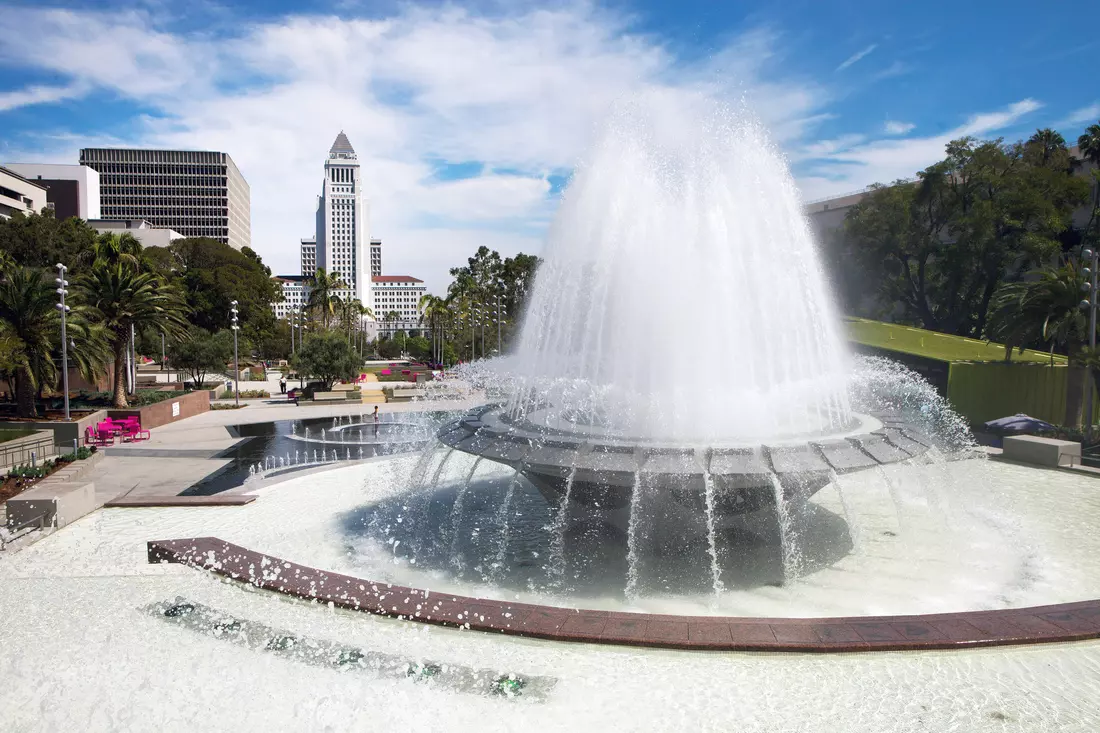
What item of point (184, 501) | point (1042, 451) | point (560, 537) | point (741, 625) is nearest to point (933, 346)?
point (1042, 451)

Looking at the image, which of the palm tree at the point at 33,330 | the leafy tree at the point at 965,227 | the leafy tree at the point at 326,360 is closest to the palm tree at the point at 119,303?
the palm tree at the point at 33,330

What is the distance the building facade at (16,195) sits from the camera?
62.7 m

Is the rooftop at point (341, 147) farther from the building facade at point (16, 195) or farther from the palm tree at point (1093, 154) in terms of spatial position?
the palm tree at point (1093, 154)

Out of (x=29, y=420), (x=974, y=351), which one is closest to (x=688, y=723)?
(x=29, y=420)

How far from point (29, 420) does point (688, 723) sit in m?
27.4

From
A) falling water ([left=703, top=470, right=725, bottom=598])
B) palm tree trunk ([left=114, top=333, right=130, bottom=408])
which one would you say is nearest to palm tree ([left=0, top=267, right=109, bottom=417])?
palm tree trunk ([left=114, top=333, right=130, bottom=408])

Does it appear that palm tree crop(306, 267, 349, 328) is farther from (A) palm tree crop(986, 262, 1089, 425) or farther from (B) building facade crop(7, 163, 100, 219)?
(A) palm tree crop(986, 262, 1089, 425)

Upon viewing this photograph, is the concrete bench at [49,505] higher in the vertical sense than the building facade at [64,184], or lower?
lower

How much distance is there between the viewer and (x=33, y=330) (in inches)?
991

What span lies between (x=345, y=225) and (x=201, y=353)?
149 metres

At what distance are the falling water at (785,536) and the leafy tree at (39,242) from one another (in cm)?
5012

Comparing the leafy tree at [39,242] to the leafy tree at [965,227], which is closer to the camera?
the leafy tree at [965,227]

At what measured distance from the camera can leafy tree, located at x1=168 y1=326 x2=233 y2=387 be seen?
4144cm

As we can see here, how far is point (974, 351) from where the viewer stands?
94.6 ft
